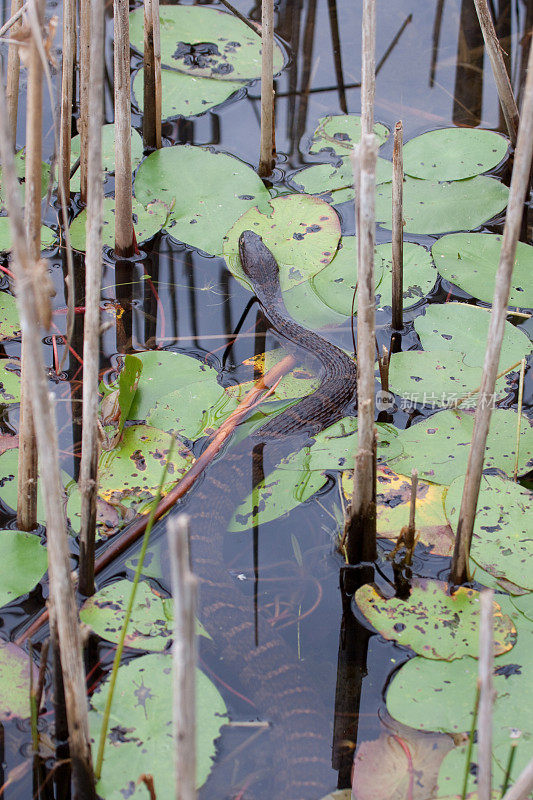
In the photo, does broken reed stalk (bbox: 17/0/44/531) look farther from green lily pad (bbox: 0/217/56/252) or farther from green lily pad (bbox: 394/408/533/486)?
green lily pad (bbox: 0/217/56/252)

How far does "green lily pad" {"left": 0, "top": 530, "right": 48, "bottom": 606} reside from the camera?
7.50 feet

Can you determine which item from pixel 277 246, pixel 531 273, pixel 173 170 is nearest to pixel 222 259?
pixel 277 246

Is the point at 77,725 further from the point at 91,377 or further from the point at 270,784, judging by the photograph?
the point at 91,377

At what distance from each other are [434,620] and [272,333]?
1857 millimetres

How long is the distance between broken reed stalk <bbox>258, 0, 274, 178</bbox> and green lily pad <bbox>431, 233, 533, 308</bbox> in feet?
3.83

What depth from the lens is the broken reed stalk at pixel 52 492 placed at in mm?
1436

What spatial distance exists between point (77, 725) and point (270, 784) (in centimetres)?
60

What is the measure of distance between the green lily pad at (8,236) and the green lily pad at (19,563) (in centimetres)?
165

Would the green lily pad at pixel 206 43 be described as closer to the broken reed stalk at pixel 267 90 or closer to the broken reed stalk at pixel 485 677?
the broken reed stalk at pixel 267 90

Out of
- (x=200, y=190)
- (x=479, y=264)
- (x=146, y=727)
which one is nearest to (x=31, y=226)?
(x=146, y=727)

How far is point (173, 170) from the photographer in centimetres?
409

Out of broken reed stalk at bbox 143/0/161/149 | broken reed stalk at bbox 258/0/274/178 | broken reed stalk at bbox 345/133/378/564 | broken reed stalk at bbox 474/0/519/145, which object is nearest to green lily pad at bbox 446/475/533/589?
broken reed stalk at bbox 345/133/378/564

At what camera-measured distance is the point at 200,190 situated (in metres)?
4.00

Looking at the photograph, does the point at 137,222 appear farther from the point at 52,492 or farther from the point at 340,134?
the point at 52,492
